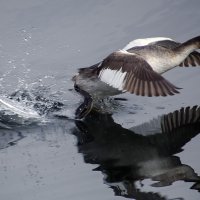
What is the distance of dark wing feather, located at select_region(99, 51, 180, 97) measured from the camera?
7375 millimetres

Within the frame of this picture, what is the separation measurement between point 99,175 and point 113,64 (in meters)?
2.23

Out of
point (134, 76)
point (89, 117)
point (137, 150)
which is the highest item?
point (134, 76)

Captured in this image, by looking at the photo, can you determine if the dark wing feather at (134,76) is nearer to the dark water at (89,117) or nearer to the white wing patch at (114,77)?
the white wing patch at (114,77)

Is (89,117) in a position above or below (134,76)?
below

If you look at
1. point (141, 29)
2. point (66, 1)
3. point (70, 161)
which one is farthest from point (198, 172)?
point (66, 1)

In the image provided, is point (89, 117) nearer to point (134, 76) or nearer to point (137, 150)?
point (134, 76)

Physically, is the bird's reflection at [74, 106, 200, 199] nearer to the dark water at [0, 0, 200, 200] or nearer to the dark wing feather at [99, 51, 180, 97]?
the dark water at [0, 0, 200, 200]

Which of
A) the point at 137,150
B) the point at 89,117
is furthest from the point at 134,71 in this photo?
the point at 137,150

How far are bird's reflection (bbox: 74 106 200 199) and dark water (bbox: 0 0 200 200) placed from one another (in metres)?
0.01

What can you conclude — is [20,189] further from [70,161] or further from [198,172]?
[198,172]

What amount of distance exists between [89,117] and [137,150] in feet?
5.68

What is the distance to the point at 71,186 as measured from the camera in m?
6.06

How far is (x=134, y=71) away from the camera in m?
7.87

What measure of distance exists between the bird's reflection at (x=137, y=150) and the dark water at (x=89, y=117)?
1 centimetres
